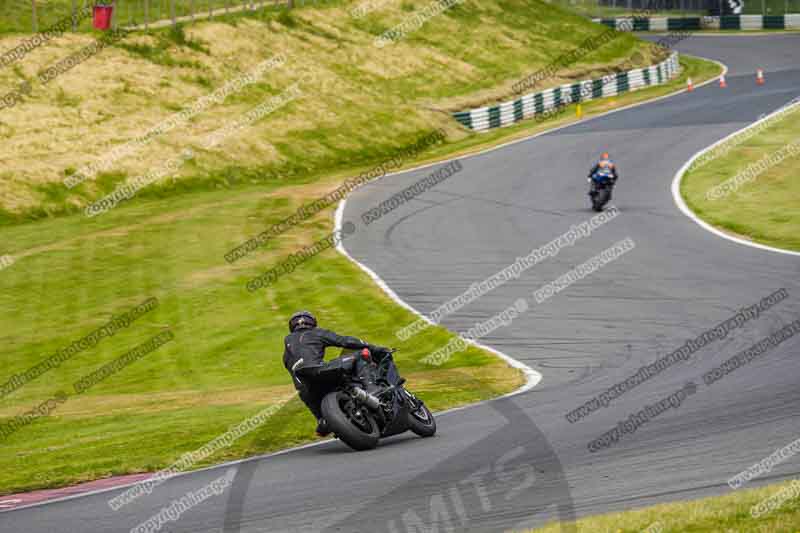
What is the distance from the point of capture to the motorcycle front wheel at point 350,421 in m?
12.4

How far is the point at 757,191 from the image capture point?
32594 mm

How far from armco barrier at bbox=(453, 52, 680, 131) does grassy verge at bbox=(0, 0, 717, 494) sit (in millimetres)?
1515

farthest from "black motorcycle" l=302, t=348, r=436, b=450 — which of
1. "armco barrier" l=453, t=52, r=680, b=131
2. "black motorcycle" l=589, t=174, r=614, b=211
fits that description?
"armco barrier" l=453, t=52, r=680, b=131

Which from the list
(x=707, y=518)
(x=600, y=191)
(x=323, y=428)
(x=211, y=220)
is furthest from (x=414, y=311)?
(x=707, y=518)

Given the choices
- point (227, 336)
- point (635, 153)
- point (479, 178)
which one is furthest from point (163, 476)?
point (635, 153)

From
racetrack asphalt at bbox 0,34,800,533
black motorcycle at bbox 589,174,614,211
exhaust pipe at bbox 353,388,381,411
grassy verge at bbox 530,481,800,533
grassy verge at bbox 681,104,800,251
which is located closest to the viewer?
grassy verge at bbox 530,481,800,533

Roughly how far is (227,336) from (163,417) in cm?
588

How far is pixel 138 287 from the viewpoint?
26.7 m

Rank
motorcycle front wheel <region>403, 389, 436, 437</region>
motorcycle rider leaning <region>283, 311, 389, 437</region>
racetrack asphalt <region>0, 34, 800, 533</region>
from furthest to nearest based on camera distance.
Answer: motorcycle front wheel <region>403, 389, 436, 437</region>, motorcycle rider leaning <region>283, 311, 389, 437</region>, racetrack asphalt <region>0, 34, 800, 533</region>

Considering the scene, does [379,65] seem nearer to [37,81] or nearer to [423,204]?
[37,81]

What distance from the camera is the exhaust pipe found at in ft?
41.1

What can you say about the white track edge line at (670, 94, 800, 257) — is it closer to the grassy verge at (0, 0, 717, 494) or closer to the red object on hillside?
the grassy verge at (0, 0, 717, 494)

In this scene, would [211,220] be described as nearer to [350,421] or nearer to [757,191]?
[757,191]

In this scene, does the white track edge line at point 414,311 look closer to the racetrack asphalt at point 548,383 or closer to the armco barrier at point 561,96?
the racetrack asphalt at point 548,383
